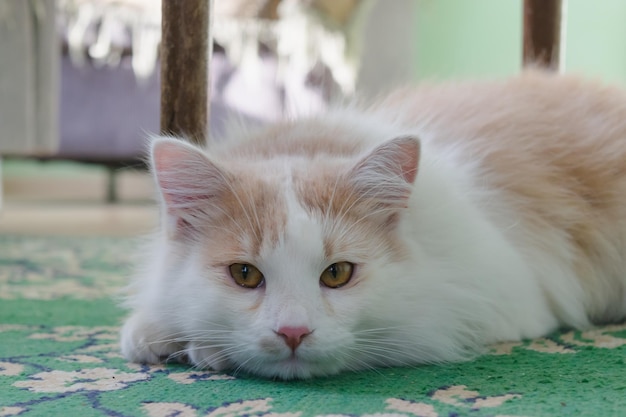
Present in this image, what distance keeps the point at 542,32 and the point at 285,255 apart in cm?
123

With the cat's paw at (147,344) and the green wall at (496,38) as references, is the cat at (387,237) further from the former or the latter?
the green wall at (496,38)

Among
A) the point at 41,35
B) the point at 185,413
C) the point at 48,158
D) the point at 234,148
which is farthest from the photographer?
the point at 48,158

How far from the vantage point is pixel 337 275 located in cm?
102

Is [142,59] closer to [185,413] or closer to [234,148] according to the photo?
[234,148]

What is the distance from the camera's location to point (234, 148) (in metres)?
1.31

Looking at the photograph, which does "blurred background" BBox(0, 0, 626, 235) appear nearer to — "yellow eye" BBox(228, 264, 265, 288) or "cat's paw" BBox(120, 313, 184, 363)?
"cat's paw" BBox(120, 313, 184, 363)

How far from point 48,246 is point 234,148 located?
5.63 ft

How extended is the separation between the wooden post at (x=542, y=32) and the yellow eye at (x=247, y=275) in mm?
1155

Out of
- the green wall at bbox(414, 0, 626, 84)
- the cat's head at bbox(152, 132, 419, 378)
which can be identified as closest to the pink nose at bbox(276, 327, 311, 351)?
the cat's head at bbox(152, 132, 419, 378)

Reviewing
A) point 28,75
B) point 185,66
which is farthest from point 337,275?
point 28,75

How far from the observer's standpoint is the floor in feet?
14.5

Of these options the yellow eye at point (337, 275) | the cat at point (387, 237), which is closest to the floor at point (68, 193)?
the cat at point (387, 237)

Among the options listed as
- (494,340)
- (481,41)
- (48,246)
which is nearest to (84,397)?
(494,340)

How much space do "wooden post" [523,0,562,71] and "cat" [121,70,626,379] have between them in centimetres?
48
